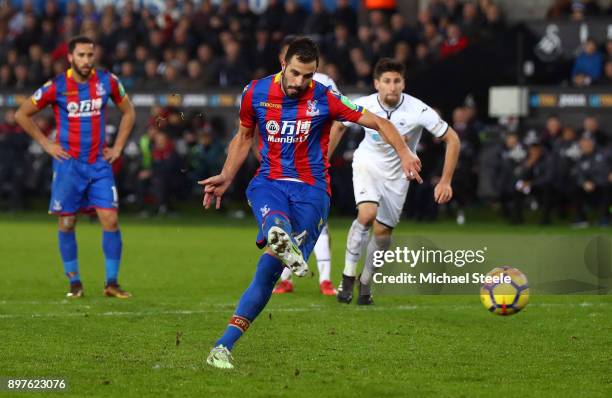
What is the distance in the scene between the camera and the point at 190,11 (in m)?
29.8

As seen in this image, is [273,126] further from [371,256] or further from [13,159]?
[13,159]

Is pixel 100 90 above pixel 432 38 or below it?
below

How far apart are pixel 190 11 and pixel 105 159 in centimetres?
1757

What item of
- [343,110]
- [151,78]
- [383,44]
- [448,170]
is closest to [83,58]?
[448,170]

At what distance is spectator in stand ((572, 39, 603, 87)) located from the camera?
23.9 m

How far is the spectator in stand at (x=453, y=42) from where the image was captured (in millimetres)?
25312

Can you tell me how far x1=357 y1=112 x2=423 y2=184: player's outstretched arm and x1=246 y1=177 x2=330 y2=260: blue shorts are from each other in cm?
60

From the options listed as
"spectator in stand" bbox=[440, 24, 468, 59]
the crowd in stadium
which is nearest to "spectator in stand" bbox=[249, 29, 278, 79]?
the crowd in stadium

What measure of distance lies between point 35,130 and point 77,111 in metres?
0.56

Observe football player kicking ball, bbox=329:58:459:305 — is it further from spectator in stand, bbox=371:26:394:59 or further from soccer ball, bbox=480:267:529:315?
spectator in stand, bbox=371:26:394:59

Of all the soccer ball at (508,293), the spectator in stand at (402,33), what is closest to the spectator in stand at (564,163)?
the spectator in stand at (402,33)

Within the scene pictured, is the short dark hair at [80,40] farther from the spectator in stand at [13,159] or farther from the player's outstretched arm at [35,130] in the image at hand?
the spectator in stand at [13,159]

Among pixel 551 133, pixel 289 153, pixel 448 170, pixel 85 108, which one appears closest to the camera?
pixel 289 153

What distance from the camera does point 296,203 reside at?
27.9 ft
